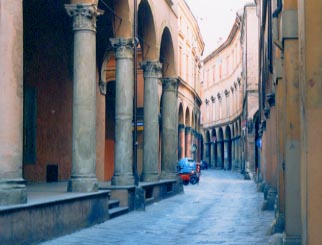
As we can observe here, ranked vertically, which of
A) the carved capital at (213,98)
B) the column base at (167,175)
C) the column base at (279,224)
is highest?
the carved capital at (213,98)

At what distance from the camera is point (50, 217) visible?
11.2m

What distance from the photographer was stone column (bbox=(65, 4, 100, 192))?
13.7 m

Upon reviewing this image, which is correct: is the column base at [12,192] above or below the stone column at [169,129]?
below

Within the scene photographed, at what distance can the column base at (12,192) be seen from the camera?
995 cm

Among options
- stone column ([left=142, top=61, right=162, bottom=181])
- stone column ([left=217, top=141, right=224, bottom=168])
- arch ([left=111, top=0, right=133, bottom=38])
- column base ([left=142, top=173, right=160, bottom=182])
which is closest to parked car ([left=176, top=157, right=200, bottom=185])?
column base ([left=142, top=173, right=160, bottom=182])

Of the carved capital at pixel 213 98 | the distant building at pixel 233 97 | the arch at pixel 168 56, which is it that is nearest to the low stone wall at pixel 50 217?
the arch at pixel 168 56

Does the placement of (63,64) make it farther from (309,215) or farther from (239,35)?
(239,35)

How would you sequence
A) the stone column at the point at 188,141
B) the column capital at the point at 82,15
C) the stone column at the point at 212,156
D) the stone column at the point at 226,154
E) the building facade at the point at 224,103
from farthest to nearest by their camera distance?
the stone column at the point at 212,156 < the stone column at the point at 226,154 < the building facade at the point at 224,103 < the stone column at the point at 188,141 < the column capital at the point at 82,15

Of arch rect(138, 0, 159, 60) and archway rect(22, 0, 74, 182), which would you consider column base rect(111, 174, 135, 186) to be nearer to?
archway rect(22, 0, 74, 182)

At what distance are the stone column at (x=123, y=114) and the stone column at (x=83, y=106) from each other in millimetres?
3398

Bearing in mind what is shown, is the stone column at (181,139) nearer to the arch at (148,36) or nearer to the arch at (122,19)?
the arch at (148,36)

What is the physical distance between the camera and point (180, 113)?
44.0m

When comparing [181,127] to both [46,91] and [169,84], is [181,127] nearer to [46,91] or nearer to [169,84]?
[169,84]

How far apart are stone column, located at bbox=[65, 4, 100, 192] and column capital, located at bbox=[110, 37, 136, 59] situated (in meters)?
3.57
